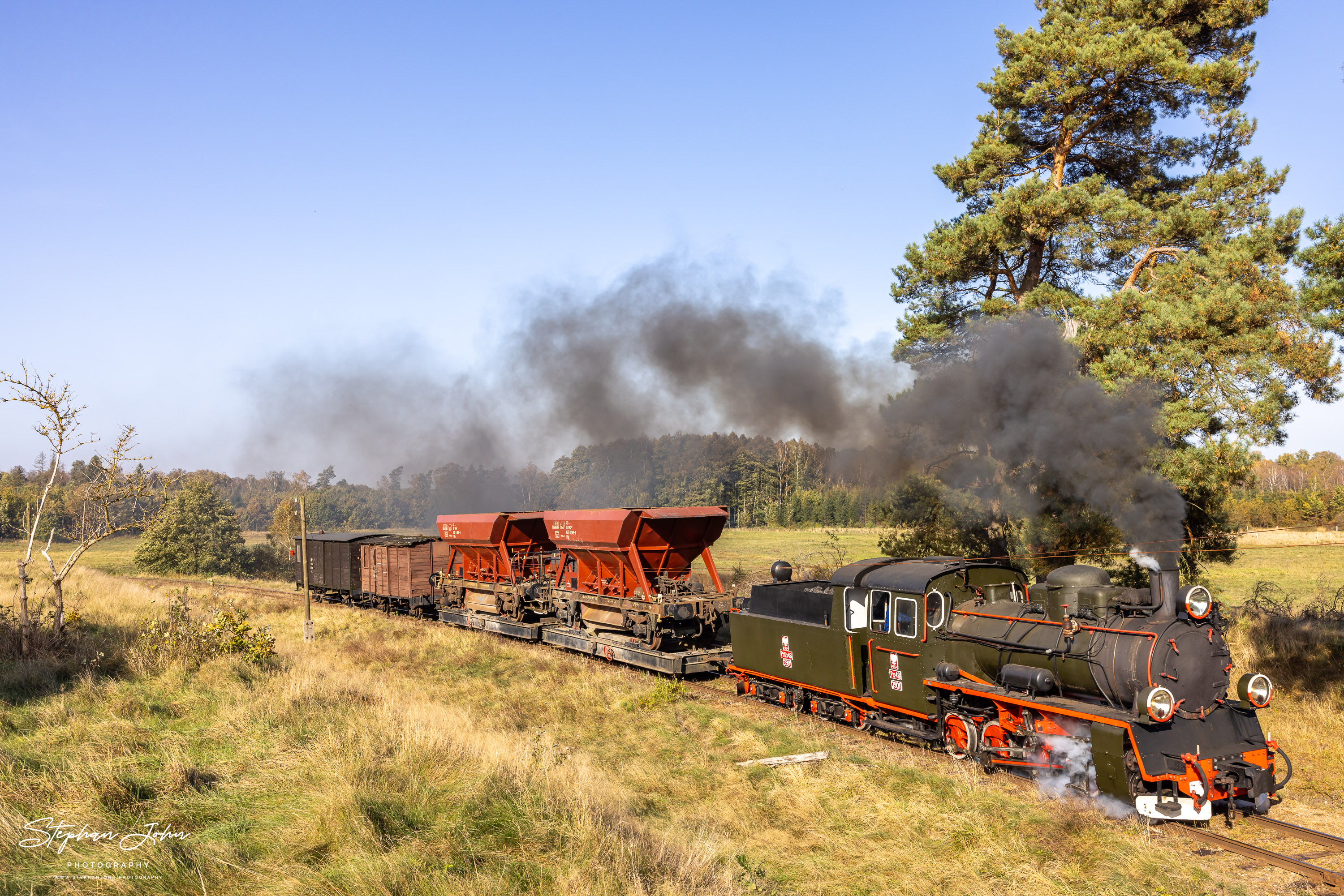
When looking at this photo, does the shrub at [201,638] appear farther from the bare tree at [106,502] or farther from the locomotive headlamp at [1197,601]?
the locomotive headlamp at [1197,601]

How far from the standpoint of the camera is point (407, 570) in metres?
25.8

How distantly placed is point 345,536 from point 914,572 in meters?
25.9

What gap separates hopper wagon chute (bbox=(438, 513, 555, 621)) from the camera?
21.0 m

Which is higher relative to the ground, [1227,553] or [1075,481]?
[1075,481]

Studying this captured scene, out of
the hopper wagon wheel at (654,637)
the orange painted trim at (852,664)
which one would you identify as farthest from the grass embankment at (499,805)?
the hopper wagon wheel at (654,637)

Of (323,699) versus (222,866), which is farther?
(323,699)

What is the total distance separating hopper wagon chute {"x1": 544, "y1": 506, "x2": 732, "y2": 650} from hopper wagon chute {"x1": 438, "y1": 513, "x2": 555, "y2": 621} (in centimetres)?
248

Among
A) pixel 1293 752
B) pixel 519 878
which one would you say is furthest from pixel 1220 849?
pixel 519 878

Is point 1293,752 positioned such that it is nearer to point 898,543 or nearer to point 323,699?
point 898,543

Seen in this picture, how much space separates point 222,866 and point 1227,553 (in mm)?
19538

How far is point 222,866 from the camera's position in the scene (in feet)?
19.5

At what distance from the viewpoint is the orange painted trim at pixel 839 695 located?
10938mm

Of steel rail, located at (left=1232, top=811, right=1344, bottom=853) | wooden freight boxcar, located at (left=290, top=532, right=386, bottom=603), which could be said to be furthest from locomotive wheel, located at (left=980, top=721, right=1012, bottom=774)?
wooden freight boxcar, located at (left=290, top=532, right=386, bottom=603)

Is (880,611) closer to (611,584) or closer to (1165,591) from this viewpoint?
(1165,591)
